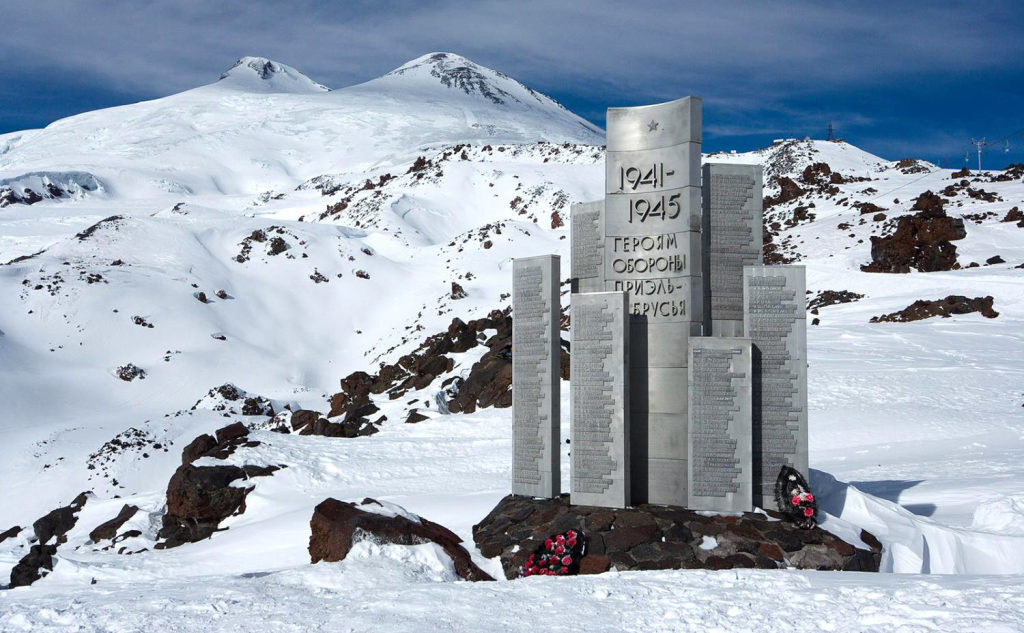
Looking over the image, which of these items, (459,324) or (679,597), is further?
(459,324)

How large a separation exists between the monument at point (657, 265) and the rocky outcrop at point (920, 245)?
3276 cm

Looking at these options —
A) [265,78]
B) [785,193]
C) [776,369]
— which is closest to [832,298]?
[785,193]

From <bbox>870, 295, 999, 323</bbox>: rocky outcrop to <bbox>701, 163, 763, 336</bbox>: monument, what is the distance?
848 inches

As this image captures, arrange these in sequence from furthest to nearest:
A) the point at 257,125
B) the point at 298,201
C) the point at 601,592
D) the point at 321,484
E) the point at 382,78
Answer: the point at 382,78 → the point at 257,125 → the point at 298,201 → the point at 321,484 → the point at 601,592

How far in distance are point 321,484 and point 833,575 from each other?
12.4 metres

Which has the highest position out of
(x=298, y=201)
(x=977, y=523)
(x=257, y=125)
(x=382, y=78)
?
(x=382, y=78)

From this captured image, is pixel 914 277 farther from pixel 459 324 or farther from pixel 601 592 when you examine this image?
pixel 601 592

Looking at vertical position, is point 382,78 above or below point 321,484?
above

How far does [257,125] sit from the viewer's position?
425ft

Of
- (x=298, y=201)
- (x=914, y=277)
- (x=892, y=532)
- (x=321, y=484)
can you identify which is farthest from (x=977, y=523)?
(x=298, y=201)

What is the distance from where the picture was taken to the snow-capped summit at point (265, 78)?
16225cm

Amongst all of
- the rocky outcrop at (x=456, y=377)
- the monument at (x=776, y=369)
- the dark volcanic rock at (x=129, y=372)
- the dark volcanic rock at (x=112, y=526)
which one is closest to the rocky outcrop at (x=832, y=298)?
the rocky outcrop at (x=456, y=377)

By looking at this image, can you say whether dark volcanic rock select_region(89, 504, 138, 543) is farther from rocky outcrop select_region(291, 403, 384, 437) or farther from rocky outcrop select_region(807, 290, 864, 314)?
rocky outcrop select_region(807, 290, 864, 314)

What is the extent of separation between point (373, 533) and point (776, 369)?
5.61 meters
